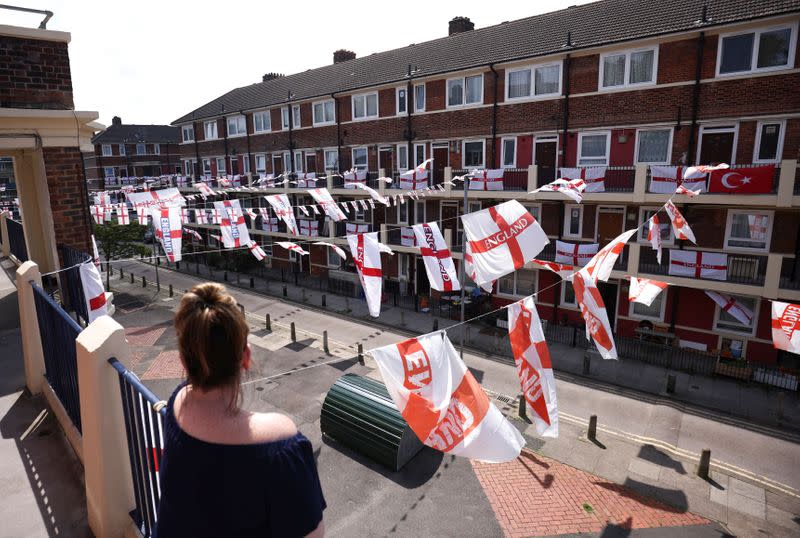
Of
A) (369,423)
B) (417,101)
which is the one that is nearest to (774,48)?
(417,101)

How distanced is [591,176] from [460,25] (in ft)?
49.4

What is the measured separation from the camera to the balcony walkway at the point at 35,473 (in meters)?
3.42

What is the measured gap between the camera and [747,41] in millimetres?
15727

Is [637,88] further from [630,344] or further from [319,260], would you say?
[319,260]

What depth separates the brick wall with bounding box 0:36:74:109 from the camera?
21.5ft

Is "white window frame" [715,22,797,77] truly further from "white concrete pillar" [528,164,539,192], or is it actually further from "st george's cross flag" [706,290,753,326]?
"st george's cross flag" [706,290,753,326]

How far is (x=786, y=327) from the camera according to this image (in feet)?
35.4

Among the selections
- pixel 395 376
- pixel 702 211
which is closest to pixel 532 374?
pixel 395 376

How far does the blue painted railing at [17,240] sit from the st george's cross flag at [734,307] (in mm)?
20677

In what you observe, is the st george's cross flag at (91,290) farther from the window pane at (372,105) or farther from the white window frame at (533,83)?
the window pane at (372,105)

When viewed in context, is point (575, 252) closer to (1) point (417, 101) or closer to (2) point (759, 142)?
(2) point (759, 142)

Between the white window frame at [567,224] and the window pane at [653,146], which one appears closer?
the window pane at [653,146]

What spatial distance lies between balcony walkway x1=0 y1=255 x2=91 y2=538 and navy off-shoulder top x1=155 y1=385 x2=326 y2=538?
7.71ft

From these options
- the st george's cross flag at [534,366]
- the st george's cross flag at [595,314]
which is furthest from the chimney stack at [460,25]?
the st george's cross flag at [534,366]
